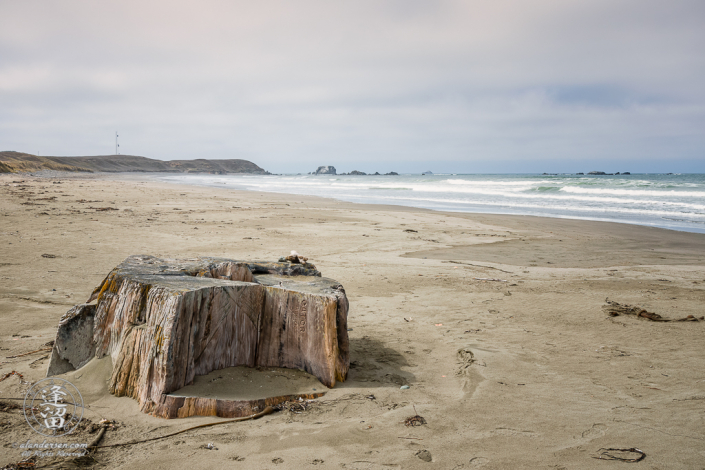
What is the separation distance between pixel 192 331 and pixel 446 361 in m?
2.25

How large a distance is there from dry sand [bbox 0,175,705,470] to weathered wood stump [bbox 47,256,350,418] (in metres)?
0.14

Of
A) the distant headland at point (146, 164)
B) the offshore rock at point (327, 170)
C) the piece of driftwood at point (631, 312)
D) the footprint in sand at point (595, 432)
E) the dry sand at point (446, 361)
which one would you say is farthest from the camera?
the offshore rock at point (327, 170)

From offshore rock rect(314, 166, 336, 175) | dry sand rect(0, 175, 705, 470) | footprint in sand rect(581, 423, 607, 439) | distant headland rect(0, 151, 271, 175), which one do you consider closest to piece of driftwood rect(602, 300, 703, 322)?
dry sand rect(0, 175, 705, 470)

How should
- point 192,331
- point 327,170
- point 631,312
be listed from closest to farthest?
point 192,331, point 631,312, point 327,170

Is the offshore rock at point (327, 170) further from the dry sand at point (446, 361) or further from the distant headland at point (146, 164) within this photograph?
the dry sand at point (446, 361)

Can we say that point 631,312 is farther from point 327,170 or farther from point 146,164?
point 327,170

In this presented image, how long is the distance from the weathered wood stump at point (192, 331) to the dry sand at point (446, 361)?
0.45ft

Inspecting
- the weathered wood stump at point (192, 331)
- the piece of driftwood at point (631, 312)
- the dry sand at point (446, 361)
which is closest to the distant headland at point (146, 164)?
the dry sand at point (446, 361)

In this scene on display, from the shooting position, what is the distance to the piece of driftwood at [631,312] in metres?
4.94

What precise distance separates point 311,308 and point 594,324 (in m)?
3.49

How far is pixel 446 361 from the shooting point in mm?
3863

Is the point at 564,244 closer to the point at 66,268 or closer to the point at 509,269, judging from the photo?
the point at 509,269

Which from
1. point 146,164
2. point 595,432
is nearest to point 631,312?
point 595,432

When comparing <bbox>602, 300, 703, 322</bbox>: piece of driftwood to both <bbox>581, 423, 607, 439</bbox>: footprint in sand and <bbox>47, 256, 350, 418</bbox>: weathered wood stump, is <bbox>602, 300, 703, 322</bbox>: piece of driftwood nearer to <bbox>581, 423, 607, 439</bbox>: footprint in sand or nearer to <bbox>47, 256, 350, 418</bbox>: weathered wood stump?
<bbox>581, 423, 607, 439</bbox>: footprint in sand
